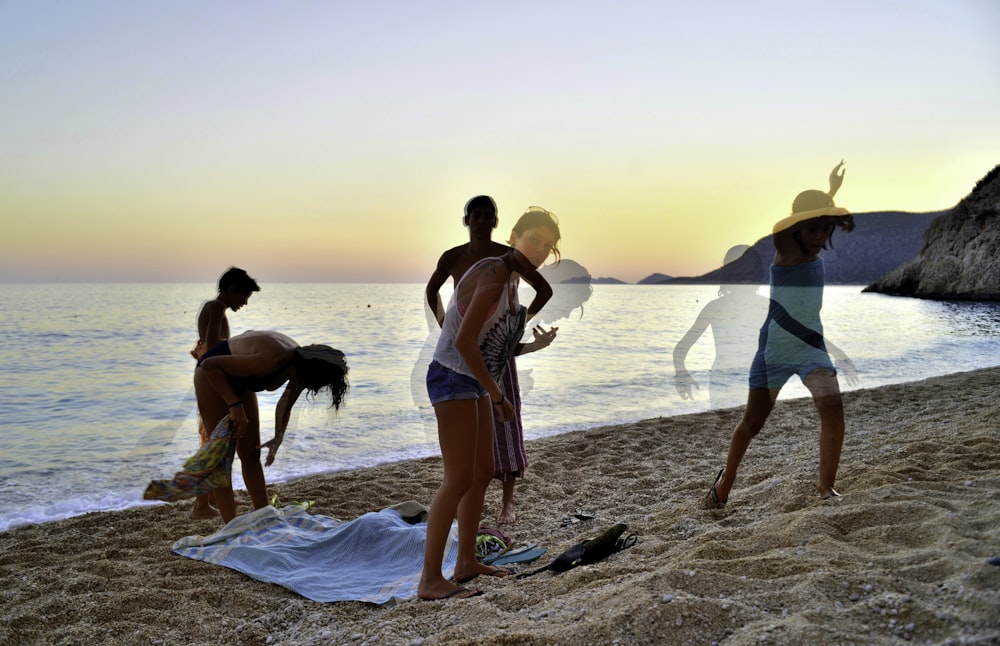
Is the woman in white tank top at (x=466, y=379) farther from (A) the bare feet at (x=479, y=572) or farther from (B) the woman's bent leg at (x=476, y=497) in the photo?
(A) the bare feet at (x=479, y=572)

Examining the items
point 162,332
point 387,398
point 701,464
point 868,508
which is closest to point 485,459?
point 868,508

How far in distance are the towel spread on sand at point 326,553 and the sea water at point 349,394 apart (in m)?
1.64

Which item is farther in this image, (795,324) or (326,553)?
(326,553)

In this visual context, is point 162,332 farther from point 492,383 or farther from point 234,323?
point 492,383

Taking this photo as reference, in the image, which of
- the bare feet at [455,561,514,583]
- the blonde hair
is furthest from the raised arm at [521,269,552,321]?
the bare feet at [455,561,514,583]

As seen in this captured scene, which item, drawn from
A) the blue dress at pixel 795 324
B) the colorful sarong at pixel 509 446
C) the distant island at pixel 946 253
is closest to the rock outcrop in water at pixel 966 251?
the distant island at pixel 946 253

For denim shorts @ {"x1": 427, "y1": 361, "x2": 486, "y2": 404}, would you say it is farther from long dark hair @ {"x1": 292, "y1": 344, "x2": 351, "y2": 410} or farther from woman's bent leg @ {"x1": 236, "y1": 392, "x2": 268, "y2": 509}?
woman's bent leg @ {"x1": 236, "y1": 392, "x2": 268, "y2": 509}

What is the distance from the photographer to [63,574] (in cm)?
354

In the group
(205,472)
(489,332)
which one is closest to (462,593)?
(489,332)

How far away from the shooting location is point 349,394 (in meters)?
10.9

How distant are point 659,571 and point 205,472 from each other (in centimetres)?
291

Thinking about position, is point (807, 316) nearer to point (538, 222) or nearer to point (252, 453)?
point (538, 222)

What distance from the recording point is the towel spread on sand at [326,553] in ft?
11.0

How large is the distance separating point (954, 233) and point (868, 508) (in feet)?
144
